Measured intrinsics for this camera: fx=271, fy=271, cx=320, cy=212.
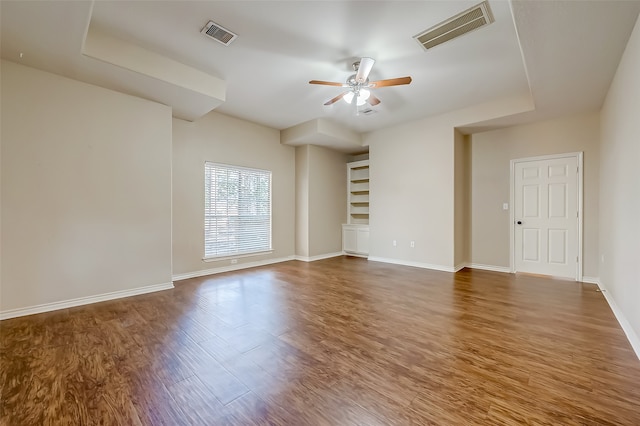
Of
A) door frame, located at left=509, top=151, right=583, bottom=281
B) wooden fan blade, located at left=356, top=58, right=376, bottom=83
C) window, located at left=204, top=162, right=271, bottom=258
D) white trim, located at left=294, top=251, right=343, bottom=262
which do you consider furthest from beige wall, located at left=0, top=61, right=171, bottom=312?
door frame, located at left=509, top=151, right=583, bottom=281

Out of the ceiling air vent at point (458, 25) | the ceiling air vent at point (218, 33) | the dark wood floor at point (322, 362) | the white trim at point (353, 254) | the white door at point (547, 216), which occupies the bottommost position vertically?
the dark wood floor at point (322, 362)

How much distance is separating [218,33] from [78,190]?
2490mm

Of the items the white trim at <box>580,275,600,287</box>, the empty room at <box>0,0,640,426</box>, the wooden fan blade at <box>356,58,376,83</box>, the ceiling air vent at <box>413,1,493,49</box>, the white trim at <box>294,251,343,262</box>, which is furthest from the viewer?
the white trim at <box>294,251,343,262</box>

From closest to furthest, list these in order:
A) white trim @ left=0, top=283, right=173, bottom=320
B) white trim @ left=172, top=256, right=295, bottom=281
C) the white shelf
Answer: white trim @ left=0, top=283, right=173, bottom=320 < white trim @ left=172, top=256, right=295, bottom=281 < the white shelf

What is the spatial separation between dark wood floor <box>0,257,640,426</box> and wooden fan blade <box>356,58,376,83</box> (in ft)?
8.94

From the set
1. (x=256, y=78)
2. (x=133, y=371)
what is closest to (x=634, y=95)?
(x=256, y=78)

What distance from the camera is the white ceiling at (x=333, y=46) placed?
7.39ft

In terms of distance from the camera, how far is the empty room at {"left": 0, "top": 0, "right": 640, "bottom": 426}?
1755 millimetres

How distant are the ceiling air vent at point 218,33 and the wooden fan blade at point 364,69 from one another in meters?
1.36

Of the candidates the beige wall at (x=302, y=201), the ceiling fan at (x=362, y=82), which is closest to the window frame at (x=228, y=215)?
the beige wall at (x=302, y=201)

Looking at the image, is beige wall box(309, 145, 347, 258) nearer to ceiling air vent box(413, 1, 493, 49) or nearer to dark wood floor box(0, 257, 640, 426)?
dark wood floor box(0, 257, 640, 426)

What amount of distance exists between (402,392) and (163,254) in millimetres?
3639

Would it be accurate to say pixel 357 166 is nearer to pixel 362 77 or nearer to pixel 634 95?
pixel 362 77

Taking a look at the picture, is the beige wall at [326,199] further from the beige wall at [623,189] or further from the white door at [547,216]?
the beige wall at [623,189]
